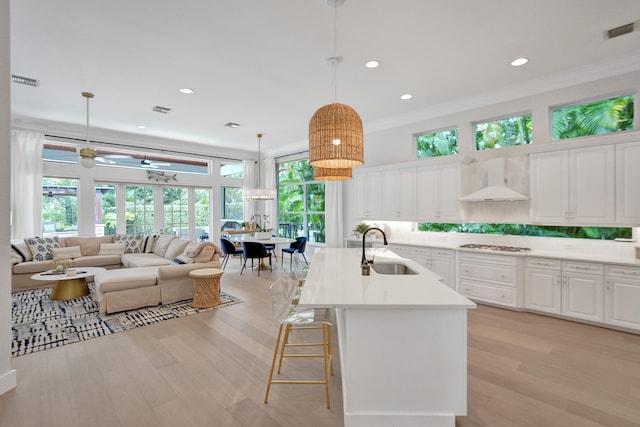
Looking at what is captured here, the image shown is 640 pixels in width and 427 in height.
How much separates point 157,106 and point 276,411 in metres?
5.00

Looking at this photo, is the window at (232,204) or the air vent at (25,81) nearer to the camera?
the air vent at (25,81)

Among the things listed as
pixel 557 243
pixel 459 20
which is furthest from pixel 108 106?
pixel 557 243

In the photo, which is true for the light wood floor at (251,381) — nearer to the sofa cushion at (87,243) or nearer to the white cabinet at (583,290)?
the white cabinet at (583,290)

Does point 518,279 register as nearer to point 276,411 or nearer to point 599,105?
point 599,105

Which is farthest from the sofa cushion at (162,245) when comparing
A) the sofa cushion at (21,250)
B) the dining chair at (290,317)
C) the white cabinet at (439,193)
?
the white cabinet at (439,193)

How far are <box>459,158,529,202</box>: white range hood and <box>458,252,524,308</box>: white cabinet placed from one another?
81 centimetres

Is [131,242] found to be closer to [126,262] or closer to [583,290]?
[126,262]

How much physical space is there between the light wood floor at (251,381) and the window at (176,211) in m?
4.71

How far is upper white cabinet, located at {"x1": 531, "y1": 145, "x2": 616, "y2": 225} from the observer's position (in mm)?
3373

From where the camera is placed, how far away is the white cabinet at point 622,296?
3.13 metres

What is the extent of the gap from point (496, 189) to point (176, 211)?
727 centimetres

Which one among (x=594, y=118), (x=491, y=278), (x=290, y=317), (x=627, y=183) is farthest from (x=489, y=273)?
(x=290, y=317)

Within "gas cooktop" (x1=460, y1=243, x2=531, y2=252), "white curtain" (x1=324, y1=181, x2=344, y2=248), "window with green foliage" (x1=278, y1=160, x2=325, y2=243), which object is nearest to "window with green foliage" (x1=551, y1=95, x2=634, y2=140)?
"gas cooktop" (x1=460, y1=243, x2=531, y2=252)

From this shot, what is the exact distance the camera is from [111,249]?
5996mm
